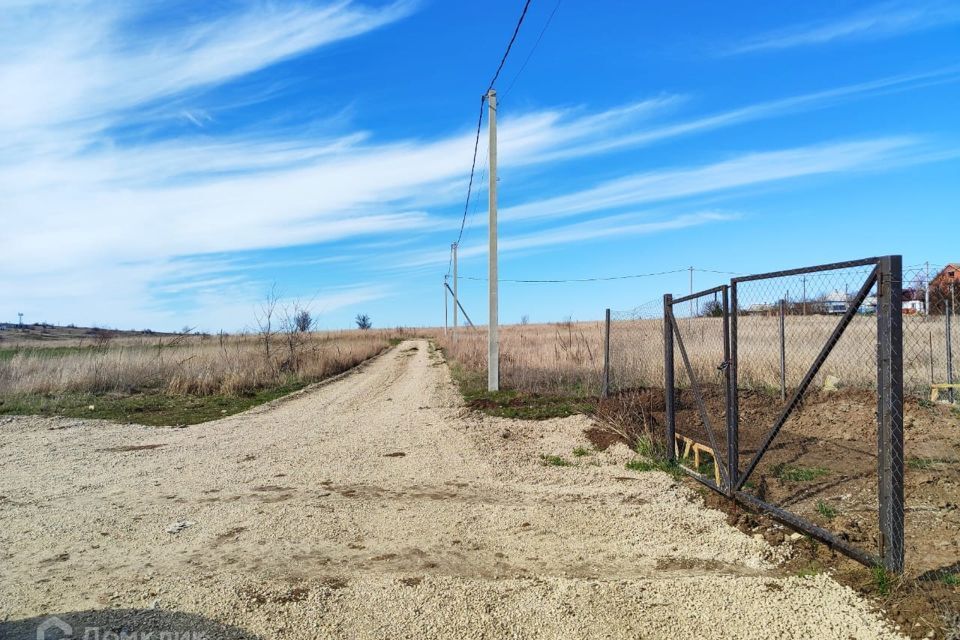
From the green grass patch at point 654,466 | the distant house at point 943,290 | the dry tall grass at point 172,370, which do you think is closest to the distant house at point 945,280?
the distant house at point 943,290

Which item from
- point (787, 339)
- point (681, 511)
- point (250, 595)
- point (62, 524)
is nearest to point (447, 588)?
point (250, 595)

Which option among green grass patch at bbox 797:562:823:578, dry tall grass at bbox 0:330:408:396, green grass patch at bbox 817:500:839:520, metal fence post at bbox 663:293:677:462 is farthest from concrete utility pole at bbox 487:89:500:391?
green grass patch at bbox 797:562:823:578

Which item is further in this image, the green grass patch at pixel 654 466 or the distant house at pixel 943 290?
the distant house at pixel 943 290

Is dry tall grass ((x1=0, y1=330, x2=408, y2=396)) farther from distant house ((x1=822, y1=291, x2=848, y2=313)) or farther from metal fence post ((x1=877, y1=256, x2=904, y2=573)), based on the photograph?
metal fence post ((x1=877, y1=256, x2=904, y2=573))

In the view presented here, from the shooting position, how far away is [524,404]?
13.0 meters

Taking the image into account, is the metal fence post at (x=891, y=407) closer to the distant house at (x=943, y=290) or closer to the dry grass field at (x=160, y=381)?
the distant house at (x=943, y=290)

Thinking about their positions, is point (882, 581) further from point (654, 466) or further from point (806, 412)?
point (806, 412)

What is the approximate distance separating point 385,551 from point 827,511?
366 centimetres

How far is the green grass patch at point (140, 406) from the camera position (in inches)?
527

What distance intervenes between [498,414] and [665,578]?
782 cm

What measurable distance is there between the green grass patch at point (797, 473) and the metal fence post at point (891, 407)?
2.58 m

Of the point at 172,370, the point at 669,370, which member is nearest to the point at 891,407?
the point at 669,370

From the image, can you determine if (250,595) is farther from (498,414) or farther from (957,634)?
(498,414)

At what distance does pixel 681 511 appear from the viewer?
5.93m
